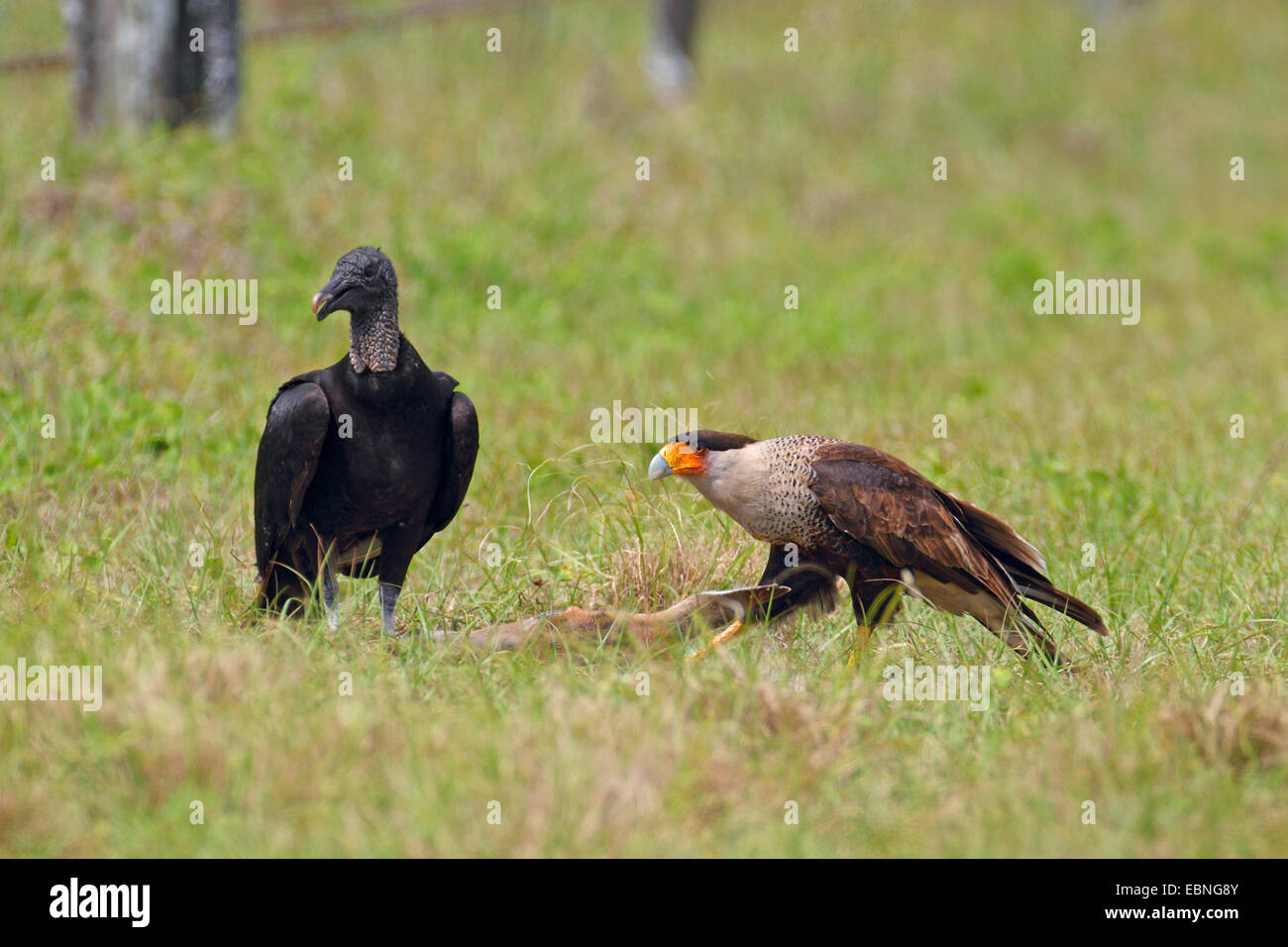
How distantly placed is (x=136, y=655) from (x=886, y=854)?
1.97m

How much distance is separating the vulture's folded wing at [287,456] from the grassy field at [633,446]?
350 millimetres

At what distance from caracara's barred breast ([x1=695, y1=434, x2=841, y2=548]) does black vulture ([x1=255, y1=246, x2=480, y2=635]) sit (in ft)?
2.67

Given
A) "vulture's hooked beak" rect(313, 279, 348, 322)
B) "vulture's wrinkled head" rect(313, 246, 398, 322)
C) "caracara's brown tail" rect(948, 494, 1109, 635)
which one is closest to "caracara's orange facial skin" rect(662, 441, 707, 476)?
"caracara's brown tail" rect(948, 494, 1109, 635)

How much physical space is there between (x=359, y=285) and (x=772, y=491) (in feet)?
4.56

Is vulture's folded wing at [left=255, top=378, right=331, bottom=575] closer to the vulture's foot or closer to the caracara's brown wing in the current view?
the vulture's foot

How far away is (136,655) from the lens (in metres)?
3.84

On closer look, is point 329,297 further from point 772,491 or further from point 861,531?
point 861,531

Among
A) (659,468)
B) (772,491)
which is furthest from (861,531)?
(659,468)

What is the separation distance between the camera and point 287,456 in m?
4.49

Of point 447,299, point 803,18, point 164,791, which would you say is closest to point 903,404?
point 447,299

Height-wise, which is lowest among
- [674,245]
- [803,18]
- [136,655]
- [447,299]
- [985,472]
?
[136,655]

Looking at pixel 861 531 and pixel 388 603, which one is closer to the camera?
pixel 861 531

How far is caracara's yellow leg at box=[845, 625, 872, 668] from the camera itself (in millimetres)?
4391
